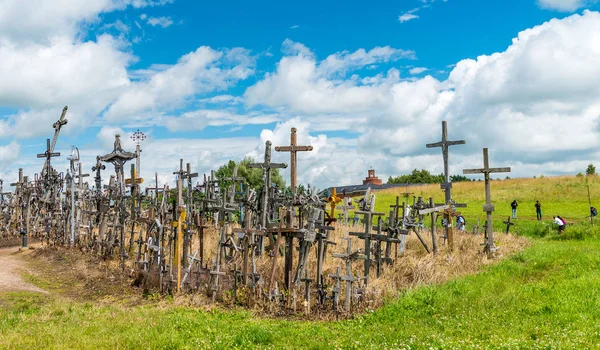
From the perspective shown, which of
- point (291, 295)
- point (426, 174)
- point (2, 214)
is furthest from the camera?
point (426, 174)

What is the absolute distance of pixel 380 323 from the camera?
1152cm

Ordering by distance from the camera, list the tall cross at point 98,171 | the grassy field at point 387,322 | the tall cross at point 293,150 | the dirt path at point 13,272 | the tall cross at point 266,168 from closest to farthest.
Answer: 1. the grassy field at point 387,322
2. the dirt path at point 13,272
3. the tall cross at point 266,168
4. the tall cross at point 293,150
5. the tall cross at point 98,171

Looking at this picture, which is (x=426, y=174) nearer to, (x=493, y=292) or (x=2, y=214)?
(x=2, y=214)

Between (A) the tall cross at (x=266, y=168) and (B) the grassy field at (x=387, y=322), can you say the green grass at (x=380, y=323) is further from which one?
(A) the tall cross at (x=266, y=168)

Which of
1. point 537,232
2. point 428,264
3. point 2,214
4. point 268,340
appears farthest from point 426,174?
point 268,340

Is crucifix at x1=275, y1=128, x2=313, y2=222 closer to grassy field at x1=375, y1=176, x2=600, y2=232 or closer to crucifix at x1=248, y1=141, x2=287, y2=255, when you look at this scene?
crucifix at x1=248, y1=141, x2=287, y2=255

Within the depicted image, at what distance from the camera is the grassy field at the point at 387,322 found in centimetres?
981

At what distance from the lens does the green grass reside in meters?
9.81

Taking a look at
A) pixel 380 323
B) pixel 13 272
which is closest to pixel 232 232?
pixel 380 323

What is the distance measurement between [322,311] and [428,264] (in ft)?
16.1

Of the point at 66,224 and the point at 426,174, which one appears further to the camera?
the point at 426,174

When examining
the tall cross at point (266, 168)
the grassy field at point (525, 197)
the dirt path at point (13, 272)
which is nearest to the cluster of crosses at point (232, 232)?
the tall cross at point (266, 168)

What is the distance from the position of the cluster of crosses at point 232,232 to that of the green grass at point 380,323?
148 centimetres

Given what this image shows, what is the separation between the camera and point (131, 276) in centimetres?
1725
